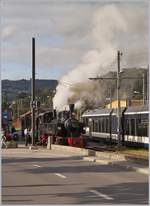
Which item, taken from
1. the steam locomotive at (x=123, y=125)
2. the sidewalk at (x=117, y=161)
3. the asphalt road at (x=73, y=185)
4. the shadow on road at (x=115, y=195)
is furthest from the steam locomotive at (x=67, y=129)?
the shadow on road at (x=115, y=195)

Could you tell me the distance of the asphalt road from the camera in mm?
13783

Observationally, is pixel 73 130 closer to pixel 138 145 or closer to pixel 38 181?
pixel 138 145

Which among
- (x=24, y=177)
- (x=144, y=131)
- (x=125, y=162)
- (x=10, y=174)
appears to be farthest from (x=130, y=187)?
(x=144, y=131)

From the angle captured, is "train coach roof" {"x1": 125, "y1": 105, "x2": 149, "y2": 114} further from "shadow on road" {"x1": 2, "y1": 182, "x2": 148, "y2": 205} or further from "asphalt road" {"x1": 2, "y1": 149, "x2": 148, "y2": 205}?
"shadow on road" {"x1": 2, "y1": 182, "x2": 148, "y2": 205}

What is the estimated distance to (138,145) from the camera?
39.4 m

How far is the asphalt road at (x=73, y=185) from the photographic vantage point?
543 inches

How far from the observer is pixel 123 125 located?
144 feet

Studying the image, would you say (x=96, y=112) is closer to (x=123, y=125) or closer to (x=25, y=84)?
(x=123, y=125)

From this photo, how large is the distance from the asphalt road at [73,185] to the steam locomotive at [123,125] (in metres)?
13.8

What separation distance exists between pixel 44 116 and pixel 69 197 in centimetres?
3460

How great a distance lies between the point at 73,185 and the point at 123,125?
26.8 meters

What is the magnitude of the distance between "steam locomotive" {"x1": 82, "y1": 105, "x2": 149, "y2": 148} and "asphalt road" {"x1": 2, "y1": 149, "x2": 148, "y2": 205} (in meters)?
13.8

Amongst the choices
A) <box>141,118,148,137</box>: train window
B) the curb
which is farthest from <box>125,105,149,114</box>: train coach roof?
the curb

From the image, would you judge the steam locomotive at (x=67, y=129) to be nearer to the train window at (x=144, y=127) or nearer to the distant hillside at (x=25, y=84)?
the train window at (x=144, y=127)
